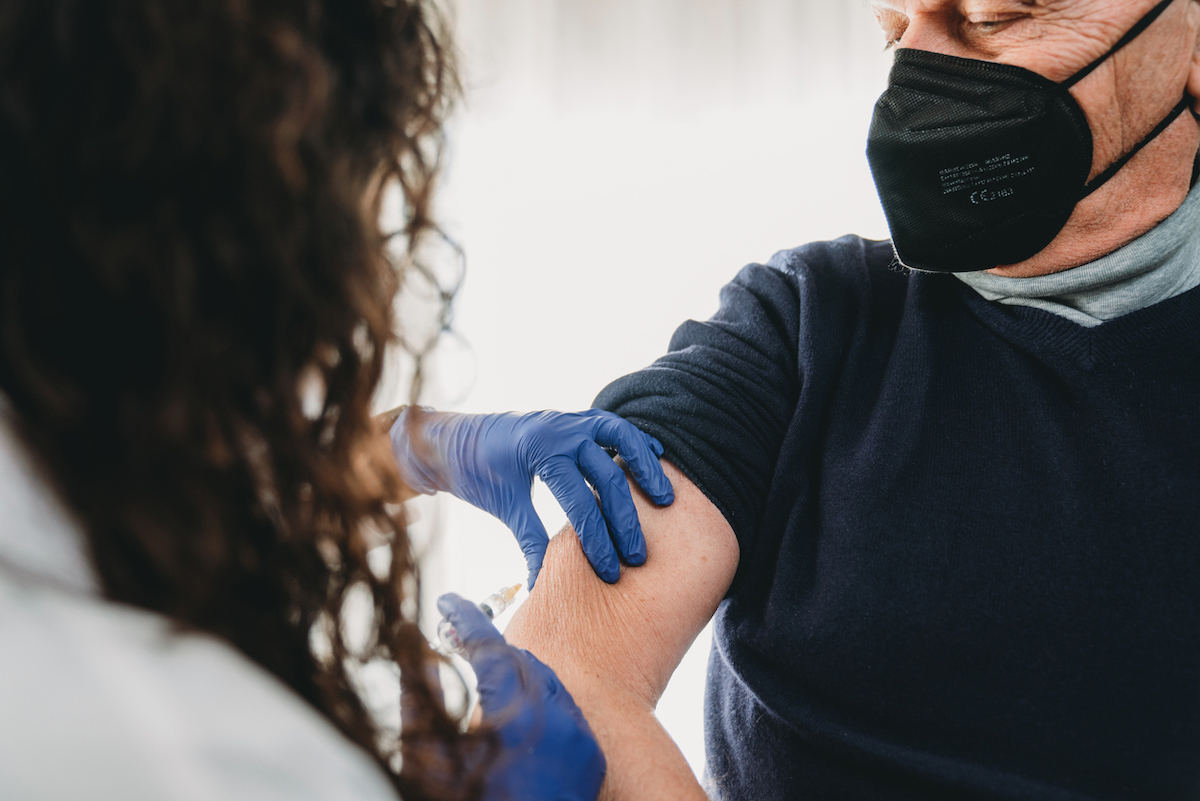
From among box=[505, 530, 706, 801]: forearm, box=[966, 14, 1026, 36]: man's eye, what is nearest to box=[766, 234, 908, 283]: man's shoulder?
box=[966, 14, 1026, 36]: man's eye

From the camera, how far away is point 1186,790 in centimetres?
78

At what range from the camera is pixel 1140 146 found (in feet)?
3.44

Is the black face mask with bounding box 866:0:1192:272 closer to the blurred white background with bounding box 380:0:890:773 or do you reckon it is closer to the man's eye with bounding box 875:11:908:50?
the man's eye with bounding box 875:11:908:50

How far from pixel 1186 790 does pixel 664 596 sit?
621 mm

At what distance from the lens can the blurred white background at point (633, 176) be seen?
245cm

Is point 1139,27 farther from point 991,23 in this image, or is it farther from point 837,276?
point 837,276

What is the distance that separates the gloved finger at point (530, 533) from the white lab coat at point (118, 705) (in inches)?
27.1

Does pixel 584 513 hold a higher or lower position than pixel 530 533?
higher

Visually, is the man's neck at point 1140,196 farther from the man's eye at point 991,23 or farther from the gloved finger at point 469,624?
the gloved finger at point 469,624

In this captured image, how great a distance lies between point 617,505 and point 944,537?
0.45m

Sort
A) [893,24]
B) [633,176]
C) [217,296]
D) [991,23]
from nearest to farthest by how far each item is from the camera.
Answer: [217,296] < [991,23] < [893,24] < [633,176]

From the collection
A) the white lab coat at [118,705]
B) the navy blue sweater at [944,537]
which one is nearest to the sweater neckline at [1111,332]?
the navy blue sweater at [944,537]

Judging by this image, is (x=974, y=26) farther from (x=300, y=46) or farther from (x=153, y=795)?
(x=153, y=795)

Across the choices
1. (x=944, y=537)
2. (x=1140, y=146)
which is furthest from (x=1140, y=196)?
(x=944, y=537)
